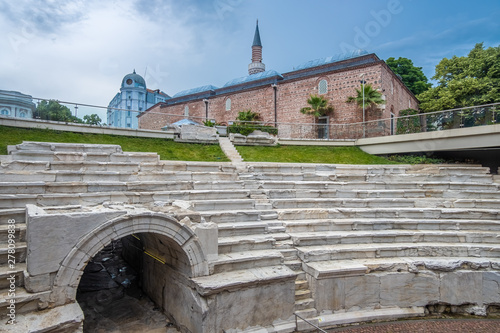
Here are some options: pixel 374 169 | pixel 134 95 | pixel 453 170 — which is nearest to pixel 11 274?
pixel 374 169

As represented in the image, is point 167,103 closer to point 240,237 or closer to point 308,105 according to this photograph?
point 308,105

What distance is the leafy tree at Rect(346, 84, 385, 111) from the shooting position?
1820cm

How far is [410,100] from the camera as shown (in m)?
25.5

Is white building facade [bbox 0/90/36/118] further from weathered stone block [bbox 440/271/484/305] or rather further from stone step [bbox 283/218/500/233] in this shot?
weathered stone block [bbox 440/271/484/305]

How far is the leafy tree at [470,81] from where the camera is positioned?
20953mm

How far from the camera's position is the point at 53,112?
11133 millimetres

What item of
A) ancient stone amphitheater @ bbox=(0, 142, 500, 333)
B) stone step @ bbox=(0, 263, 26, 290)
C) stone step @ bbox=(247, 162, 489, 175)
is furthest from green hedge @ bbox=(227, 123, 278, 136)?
stone step @ bbox=(0, 263, 26, 290)

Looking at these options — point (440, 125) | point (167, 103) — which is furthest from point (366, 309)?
point (167, 103)

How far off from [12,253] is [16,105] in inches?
321

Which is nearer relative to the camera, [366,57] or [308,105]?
[366,57]

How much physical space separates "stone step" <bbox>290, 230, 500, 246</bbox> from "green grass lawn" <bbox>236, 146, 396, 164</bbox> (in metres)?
5.82

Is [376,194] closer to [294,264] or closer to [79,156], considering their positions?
[294,264]

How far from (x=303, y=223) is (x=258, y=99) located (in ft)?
60.5

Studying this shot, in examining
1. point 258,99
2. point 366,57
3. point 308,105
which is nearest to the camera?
point 366,57
